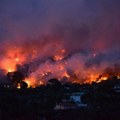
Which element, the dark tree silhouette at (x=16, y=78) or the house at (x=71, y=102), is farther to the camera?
the dark tree silhouette at (x=16, y=78)

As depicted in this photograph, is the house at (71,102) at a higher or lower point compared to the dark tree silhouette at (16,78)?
lower

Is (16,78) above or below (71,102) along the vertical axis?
above

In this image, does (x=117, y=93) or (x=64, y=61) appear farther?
(x=64, y=61)

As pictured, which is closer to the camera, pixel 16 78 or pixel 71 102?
pixel 71 102

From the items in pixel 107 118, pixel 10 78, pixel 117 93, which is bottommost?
pixel 107 118

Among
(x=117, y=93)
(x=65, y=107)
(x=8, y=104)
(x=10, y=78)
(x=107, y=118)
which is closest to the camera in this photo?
(x=107, y=118)

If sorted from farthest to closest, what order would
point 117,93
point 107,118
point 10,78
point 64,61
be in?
point 64,61 → point 10,78 → point 117,93 → point 107,118

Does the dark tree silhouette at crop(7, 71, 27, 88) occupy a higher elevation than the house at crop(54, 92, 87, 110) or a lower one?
higher

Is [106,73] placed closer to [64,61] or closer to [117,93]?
[64,61]

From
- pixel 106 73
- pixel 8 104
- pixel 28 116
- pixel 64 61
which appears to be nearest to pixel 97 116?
pixel 28 116

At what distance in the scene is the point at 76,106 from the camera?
27.8 meters

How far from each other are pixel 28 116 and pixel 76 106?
5.05 metres

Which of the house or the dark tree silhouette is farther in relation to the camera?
the dark tree silhouette

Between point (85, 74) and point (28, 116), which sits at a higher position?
point (85, 74)
